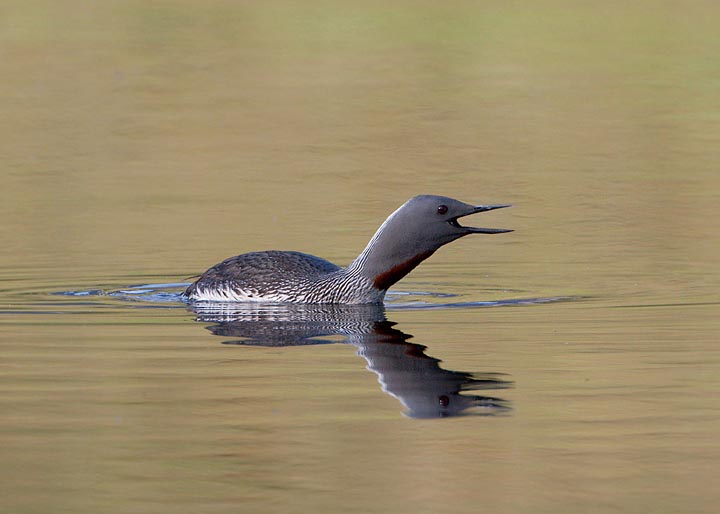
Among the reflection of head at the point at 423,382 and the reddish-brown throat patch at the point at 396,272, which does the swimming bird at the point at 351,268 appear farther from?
the reflection of head at the point at 423,382

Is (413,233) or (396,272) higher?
(413,233)

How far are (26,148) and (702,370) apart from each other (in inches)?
603

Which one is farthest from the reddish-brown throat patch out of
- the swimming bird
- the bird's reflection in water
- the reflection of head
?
the reflection of head

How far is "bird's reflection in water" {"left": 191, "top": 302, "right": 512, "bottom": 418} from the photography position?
8.50 metres

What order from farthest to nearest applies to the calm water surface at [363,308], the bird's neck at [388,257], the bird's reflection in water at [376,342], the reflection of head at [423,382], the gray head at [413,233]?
the bird's neck at [388,257] → the gray head at [413,233] → the bird's reflection in water at [376,342] → the reflection of head at [423,382] → the calm water surface at [363,308]

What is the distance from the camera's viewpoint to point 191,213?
17.3 metres

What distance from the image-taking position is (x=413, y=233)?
1231 cm

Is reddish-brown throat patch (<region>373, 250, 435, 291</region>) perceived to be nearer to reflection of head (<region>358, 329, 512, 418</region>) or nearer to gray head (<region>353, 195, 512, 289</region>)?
gray head (<region>353, 195, 512, 289</region>)

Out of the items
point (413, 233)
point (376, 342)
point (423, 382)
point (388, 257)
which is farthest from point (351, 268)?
point (423, 382)

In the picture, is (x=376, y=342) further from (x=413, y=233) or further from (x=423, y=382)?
(x=413, y=233)

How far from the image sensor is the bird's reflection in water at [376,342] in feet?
27.9

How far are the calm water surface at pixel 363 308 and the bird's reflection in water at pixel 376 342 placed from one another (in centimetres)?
3

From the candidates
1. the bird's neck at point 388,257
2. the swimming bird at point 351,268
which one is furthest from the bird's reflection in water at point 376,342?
the bird's neck at point 388,257

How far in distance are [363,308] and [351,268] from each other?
1.19ft
